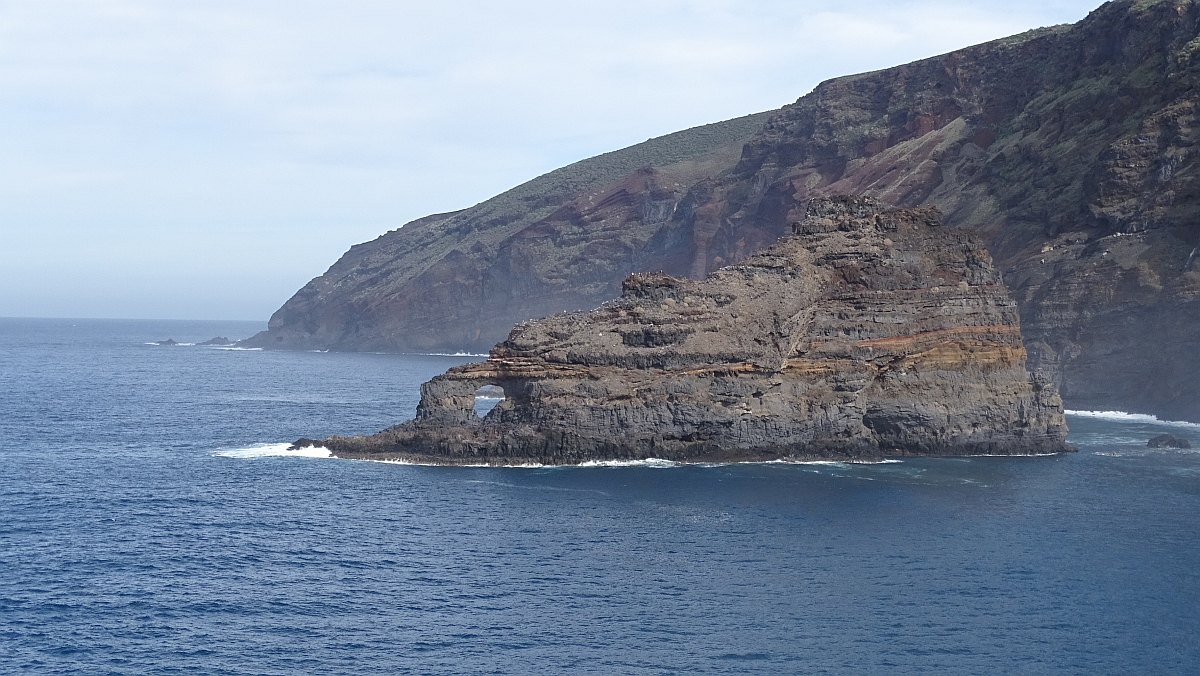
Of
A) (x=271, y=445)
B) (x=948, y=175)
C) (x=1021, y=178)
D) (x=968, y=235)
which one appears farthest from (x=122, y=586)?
(x=948, y=175)

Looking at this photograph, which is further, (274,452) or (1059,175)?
(1059,175)

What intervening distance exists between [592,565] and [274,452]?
36.6 m

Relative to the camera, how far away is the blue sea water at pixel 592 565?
4178cm

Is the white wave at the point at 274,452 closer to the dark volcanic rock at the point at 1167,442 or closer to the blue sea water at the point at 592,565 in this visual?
the blue sea water at the point at 592,565

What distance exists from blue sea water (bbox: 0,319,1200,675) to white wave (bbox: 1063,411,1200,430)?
2041 cm

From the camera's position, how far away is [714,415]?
78.3 metres

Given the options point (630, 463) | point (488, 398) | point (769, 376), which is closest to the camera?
point (630, 463)

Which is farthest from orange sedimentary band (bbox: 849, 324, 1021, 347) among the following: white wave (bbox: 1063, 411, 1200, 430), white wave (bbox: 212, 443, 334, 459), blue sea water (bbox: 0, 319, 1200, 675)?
white wave (bbox: 212, 443, 334, 459)

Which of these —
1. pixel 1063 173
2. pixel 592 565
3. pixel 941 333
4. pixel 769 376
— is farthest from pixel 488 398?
pixel 592 565

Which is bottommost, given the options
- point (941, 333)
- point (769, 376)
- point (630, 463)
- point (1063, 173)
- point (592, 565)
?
point (592, 565)

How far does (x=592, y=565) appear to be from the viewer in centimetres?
5228

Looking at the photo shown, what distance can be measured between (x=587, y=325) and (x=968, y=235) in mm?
29227

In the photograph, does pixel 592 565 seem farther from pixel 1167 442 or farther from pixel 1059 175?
pixel 1059 175

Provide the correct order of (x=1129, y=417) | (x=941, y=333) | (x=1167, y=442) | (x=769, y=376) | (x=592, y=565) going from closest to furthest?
(x=592, y=565)
(x=769, y=376)
(x=941, y=333)
(x=1167, y=442)
(x=1129, y=417)
